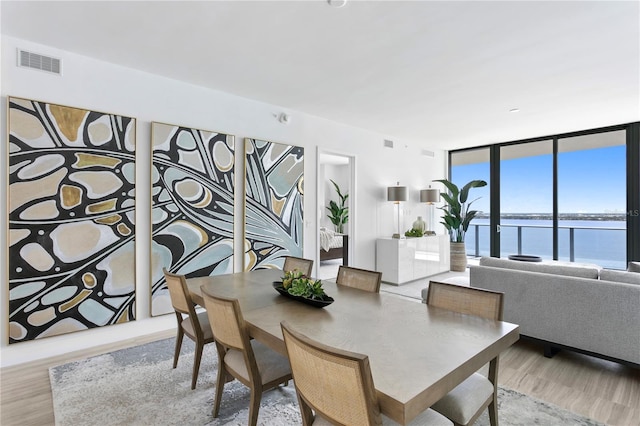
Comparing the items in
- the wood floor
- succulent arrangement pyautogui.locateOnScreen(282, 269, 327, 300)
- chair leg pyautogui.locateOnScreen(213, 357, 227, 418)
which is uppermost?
succulent arrangement pyautogui.locateOnScreen(282, 269, 327, 300)

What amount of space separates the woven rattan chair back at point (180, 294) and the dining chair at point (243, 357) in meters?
0.39

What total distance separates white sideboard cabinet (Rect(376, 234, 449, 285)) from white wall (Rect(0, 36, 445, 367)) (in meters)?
0.38

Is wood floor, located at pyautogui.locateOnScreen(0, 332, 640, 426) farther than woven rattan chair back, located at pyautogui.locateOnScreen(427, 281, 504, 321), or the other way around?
wood floor, located at pyautogui.locateOnScreen(0, 332, 640, 426)

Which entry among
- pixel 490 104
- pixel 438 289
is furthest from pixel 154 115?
pixel 490 104

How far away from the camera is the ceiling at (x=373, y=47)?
2.32 meters

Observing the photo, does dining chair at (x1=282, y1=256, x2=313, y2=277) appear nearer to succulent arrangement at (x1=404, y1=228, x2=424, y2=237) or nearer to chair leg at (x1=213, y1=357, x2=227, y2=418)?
chair leg at (x1=213, y1=357, x2=227, y2=418)

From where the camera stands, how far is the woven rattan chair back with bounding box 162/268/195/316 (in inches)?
84.9

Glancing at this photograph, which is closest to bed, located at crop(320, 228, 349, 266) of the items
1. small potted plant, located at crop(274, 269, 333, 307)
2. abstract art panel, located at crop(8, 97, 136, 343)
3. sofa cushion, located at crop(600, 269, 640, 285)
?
abstract art panel, located at crop(8, 97, 136, 343)

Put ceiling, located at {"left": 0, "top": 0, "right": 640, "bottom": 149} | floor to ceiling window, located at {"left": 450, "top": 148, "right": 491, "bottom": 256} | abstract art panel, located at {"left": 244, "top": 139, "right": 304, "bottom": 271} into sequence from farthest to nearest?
1. floor to ceiling window, located at {"left": 450, "top": 148, "right": 491, "bottom": 256}
2. abstract art panel, located at {"left": 244, "top": 139, "right": 304, "bottom": 271}
3. ceiling, located at {"left": 0, "top": 0, "right": 640, "bottom": 149}

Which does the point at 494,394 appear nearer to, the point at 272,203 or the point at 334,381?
the point at 334,381

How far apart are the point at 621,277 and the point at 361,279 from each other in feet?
6.67

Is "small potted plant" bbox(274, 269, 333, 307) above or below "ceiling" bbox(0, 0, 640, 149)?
below

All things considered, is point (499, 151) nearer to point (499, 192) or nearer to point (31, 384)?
point (499, 192)

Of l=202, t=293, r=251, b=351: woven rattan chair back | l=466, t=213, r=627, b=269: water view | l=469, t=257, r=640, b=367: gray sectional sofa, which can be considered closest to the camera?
l=202, t=293, r=251, b=351: woven rattan chair back
